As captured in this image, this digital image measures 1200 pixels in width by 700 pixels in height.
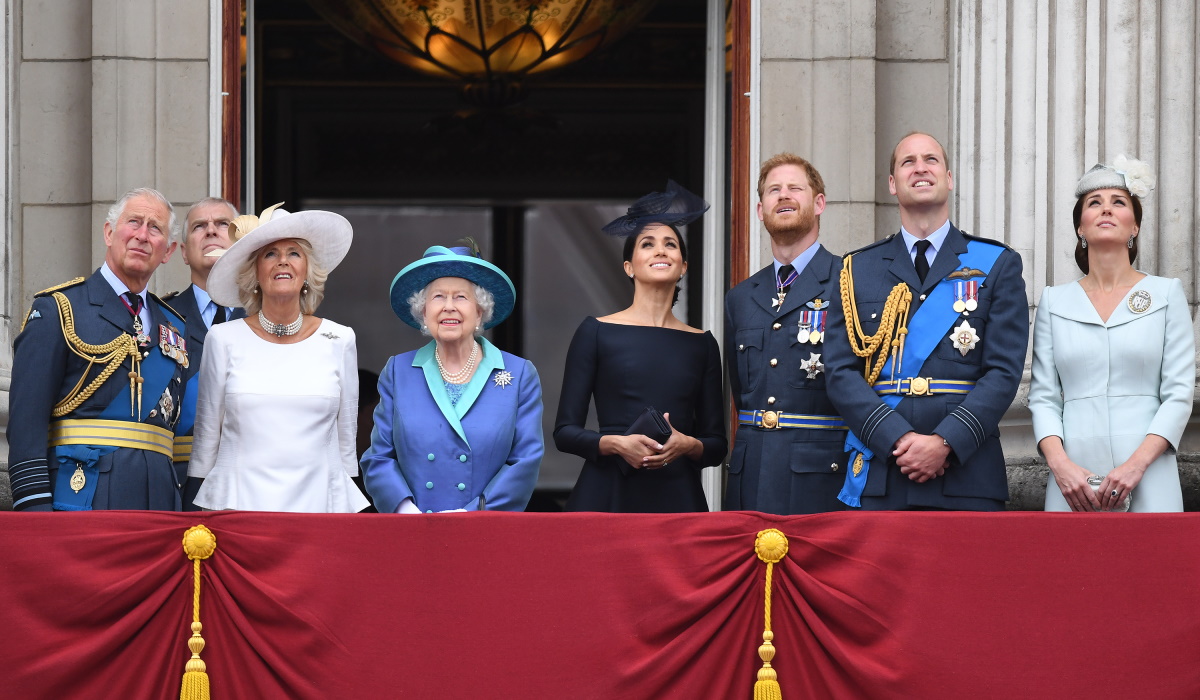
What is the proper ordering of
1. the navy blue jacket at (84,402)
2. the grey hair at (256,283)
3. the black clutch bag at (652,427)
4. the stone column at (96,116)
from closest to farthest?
the navy blue jacket at (84,402), the grey hair at (256,283), the black clutch bag at (652,427), the stone column at (96,116)

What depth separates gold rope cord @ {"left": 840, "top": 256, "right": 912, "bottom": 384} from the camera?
4973mm

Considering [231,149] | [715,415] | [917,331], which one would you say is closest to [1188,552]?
[917,331]

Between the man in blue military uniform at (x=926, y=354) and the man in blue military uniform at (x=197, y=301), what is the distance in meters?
2.06

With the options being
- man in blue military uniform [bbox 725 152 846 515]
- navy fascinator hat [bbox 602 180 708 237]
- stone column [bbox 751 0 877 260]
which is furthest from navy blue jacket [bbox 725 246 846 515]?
stone column [bbox 751 0 877 260]

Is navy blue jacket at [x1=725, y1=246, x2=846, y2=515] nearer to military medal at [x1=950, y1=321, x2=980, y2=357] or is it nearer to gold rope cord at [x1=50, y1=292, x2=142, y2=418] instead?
military medal at [x1=950, y1=321, x2=980, y2=357]

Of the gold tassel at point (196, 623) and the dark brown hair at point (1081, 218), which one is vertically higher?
the dark brown hair at point (1081, 218)

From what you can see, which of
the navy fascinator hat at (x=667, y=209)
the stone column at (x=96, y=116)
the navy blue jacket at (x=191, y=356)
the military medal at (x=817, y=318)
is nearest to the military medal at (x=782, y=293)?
the military medal at (x=817, y=318)

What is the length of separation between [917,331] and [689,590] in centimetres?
122

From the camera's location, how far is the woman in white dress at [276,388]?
489cm

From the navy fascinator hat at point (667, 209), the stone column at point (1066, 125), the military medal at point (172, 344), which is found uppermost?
the stone column at point (1066, 125)

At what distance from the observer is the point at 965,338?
4.93m

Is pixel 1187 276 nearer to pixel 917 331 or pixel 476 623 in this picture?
pixel 917 331

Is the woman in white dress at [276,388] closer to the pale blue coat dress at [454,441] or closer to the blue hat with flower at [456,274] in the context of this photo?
the pale blue coat dress at [454,441]

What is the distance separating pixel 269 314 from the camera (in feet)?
16.6
